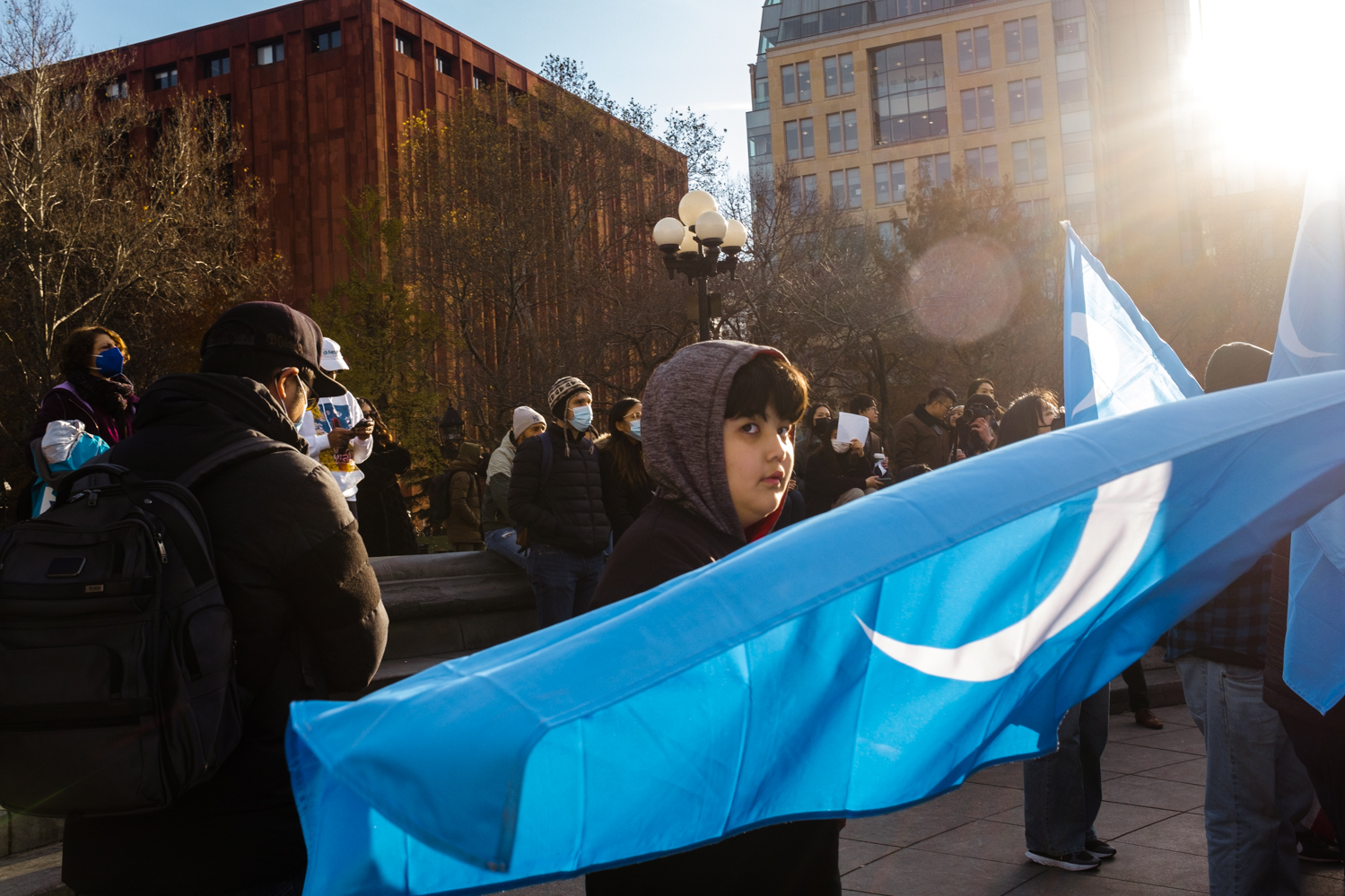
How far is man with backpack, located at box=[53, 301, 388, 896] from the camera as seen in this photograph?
78.4 inches

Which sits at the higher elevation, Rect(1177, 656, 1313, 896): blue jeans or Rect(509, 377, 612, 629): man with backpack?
Rect(509, 377, 612, 629): man with backpack

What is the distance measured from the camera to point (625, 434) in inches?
294

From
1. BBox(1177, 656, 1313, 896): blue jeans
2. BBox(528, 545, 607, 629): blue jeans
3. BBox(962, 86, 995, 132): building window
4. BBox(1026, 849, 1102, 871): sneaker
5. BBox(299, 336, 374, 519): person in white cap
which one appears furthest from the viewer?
BBox(962, 86, 995, 132): building window

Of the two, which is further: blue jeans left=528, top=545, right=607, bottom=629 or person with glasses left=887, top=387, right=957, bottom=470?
person with glasses left=887, top=387, right=957, bottom=470

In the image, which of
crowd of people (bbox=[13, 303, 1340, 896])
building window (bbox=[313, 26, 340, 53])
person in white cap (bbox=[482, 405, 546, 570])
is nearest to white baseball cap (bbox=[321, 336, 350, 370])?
crowd of people (bbox=[13, 303, 1340, 896])

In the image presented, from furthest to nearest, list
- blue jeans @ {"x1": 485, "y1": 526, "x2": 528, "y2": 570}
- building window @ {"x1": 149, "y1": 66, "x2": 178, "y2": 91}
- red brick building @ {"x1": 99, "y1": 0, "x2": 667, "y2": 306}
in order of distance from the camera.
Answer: building window @ {"x1": 149, "y1": 66, "x2": 178, "y2": 91}
red brick building @ {"x1": 99, "y1": 0, "x2": 667, "y2": 306}
blue jeans @ {"x1": 485, "y1": 526, "x2": 528, "y2": 570}

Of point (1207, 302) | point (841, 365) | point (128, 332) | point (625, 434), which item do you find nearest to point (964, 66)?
point (1207, 302)

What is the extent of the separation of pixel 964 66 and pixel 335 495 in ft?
249

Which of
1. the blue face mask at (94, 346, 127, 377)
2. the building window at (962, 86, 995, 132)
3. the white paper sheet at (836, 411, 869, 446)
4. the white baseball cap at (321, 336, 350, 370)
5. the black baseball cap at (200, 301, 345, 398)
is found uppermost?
the building window at (962, 86, 995, 132)

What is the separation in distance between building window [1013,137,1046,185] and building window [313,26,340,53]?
40365 millimetres

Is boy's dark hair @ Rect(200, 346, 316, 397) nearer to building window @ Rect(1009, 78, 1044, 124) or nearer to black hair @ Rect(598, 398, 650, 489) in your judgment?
black hair @ Rect(598, 398, 650, 489)

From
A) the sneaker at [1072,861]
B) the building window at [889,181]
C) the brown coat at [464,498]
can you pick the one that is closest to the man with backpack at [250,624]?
the sneaker at [1072,861]

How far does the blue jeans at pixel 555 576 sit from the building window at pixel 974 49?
2789 inches

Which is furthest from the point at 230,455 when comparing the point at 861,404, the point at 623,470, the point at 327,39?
the point at 327,39
